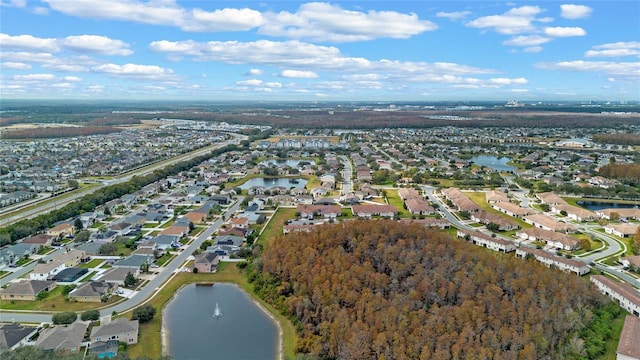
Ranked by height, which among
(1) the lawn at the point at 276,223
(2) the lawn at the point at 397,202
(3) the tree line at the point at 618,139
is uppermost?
(3) the tree line at the point at 618,139

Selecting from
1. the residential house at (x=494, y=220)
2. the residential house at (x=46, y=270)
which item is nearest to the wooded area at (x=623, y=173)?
the residential house at (x=494, y=220)

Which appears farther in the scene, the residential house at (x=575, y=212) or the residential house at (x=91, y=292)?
the residential house at (x=575, y=212)

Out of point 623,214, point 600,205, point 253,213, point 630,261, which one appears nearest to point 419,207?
point 253,213

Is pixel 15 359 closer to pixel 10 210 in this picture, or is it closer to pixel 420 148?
pixel 10 210

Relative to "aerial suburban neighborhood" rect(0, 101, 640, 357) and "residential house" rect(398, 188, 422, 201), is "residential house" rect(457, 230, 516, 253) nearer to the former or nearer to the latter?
"aerial suburban neighborhood" rect(0, 101, 640, 357)

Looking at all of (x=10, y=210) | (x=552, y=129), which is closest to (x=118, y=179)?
(x=10, y=210)

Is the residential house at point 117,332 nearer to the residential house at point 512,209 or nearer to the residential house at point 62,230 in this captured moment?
the residential house at point 62,230
